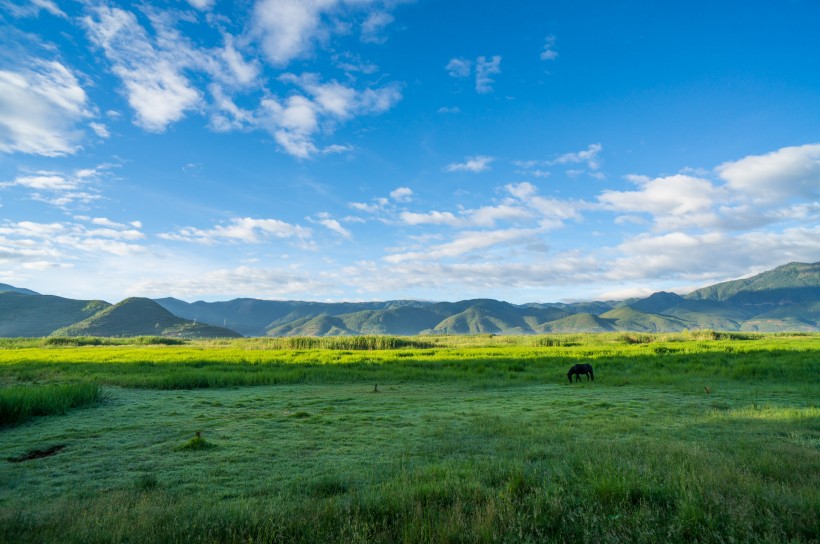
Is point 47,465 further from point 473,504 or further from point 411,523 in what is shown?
point 473,504

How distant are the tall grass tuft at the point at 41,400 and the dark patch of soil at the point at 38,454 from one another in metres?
4.85

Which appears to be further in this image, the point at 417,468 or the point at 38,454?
the point at 38,454

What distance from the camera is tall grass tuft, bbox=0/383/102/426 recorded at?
1428cm

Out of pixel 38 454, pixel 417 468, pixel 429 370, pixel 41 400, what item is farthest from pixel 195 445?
pixel 429 370

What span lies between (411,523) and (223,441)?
26.3 ft

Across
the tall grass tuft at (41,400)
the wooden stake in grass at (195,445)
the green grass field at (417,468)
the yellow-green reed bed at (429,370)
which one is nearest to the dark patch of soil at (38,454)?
the green grass field at (417,468)

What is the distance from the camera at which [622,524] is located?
5746mm

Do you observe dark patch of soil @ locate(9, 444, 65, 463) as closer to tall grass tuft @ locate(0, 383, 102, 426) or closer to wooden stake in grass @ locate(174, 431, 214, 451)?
wooden stake in grass @ locate(174, 431, 214, 451)

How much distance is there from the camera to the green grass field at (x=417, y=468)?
18.9ft

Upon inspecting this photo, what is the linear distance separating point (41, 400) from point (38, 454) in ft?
22.3

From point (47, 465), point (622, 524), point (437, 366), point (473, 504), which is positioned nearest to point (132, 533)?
point (473, 504)

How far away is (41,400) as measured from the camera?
15.8 metres

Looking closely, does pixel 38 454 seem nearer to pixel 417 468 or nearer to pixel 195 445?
pixel 195 445

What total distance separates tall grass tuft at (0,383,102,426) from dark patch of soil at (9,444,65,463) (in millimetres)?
4852
